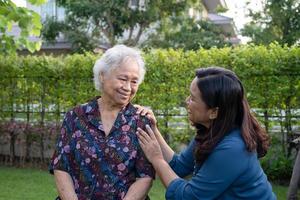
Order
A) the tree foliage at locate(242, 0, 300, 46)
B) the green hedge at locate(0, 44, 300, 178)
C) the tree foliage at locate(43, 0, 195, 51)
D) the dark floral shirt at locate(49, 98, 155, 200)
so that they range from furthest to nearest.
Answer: the tree foliage at locate(242, 0, 300, 46) < the tree foliage at locate(43, 0, 195, 51) < the green hedge at locate(0, 44, 300, 178) < the dark floral shirt at locate(49, 98, 155, 200)

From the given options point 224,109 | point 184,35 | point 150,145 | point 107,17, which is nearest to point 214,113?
point 224,109

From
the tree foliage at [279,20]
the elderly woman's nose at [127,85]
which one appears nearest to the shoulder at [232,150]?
the elderly woman's nose at [127,85]

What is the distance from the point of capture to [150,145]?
2.60 meters

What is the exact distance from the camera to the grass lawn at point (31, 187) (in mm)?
6609

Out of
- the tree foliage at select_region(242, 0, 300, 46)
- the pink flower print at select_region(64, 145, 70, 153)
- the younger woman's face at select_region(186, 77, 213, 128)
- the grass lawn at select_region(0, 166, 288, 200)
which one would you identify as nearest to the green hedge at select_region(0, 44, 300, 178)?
the grass lawn at select_region(0, 166, 288, 200)

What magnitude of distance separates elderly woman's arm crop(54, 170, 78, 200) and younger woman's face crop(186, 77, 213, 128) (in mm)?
880

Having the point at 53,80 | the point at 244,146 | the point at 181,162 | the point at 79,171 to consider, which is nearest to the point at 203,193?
the point at 244,146

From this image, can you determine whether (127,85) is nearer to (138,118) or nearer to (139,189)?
(138,118)

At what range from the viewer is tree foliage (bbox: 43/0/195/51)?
53.8 ft

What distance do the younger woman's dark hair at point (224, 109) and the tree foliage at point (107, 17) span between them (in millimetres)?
14511

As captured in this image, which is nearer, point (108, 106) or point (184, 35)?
point (108, 106)


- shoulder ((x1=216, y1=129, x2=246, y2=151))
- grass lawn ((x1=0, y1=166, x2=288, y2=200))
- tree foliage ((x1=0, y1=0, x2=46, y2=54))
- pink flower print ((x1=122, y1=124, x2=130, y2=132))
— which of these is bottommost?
grass lawn ((x1=0, y1=166, x2=288, y2=200))

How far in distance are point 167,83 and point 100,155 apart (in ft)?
17.9

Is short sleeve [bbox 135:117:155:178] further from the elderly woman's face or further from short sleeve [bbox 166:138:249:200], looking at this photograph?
short sleeve [bbox 166:138:249:200]
